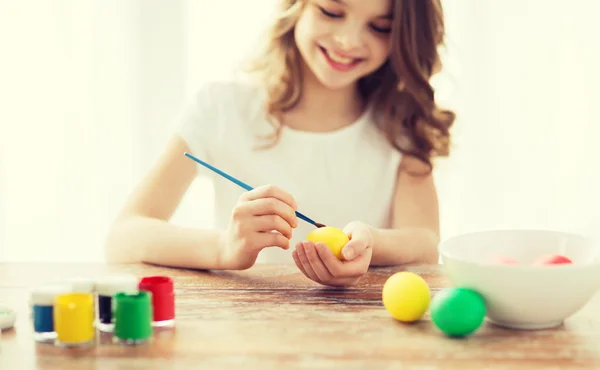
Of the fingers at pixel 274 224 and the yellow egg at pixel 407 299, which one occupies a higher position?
the fingers at pixel 274 224

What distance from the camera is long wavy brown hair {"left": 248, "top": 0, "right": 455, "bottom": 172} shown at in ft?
6.07

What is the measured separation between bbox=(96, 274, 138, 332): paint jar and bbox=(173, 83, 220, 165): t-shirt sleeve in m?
0.89

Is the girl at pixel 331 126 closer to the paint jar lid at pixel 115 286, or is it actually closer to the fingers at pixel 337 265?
the fingers at pixel 337 265

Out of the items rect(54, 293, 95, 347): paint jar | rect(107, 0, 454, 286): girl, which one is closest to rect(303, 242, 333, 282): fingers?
rect(54, 293, 95, 347): paint jar

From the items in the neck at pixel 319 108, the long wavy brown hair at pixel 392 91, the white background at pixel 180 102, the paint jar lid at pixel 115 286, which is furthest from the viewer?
the white background at pixel 180 102

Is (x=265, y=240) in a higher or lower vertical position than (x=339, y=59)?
lower

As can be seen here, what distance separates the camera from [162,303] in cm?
100

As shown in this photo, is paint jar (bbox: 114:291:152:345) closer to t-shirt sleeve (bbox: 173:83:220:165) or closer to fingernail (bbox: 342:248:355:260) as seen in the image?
fingernail (bbox: 342:248:355:260)

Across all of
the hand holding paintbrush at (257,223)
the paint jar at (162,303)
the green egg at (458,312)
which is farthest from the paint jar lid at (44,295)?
the green egg at (458,312)

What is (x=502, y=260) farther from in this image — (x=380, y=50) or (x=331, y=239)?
(x=380, y=50)

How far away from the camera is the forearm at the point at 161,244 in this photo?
1.39 meters

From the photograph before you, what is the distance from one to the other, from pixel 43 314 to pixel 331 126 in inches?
44.5

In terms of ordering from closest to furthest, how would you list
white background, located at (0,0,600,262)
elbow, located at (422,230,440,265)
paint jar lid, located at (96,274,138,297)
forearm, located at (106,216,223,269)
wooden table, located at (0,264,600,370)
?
wooden table, located at (0,264,600,370) → paint jar lid, located at (96,274,138,297) → forearm, located at (106,216,223,269) → elbow, located at (422,230,440,265) → white background, located at (0,0,600,262)

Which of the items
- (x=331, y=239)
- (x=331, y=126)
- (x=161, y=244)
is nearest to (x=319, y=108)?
(x=331, y=126)
